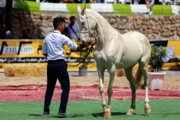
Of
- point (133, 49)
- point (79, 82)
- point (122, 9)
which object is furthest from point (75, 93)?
point (122, 9)

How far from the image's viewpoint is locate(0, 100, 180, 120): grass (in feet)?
32.4

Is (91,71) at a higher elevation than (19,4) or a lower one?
lower

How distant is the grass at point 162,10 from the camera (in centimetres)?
3048

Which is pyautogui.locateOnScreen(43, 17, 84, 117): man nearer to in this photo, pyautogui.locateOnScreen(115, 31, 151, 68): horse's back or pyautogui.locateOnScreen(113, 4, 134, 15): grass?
pyautogui.locateOnScreen(115, 31, 151, 68): horse's back

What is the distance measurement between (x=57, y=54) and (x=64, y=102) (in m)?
1.01

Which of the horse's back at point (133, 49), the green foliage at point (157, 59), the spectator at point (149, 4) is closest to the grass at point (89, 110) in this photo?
the horse's back at point (133, 49)

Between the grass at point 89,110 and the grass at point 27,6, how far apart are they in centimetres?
1524

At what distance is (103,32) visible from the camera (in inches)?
396

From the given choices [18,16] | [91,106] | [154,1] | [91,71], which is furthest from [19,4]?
[91,106]

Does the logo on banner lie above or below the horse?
below

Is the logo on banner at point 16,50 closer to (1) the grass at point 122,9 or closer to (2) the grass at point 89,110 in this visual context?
(1) the grass at point 122,9

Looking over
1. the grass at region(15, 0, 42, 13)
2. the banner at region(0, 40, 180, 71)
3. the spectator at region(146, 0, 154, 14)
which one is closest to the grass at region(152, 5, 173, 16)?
the spectator at region(146, 0, 154, 14)

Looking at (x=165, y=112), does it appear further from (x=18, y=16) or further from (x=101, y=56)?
(x=18, y=16)

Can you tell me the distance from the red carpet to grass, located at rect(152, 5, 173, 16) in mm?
14465
